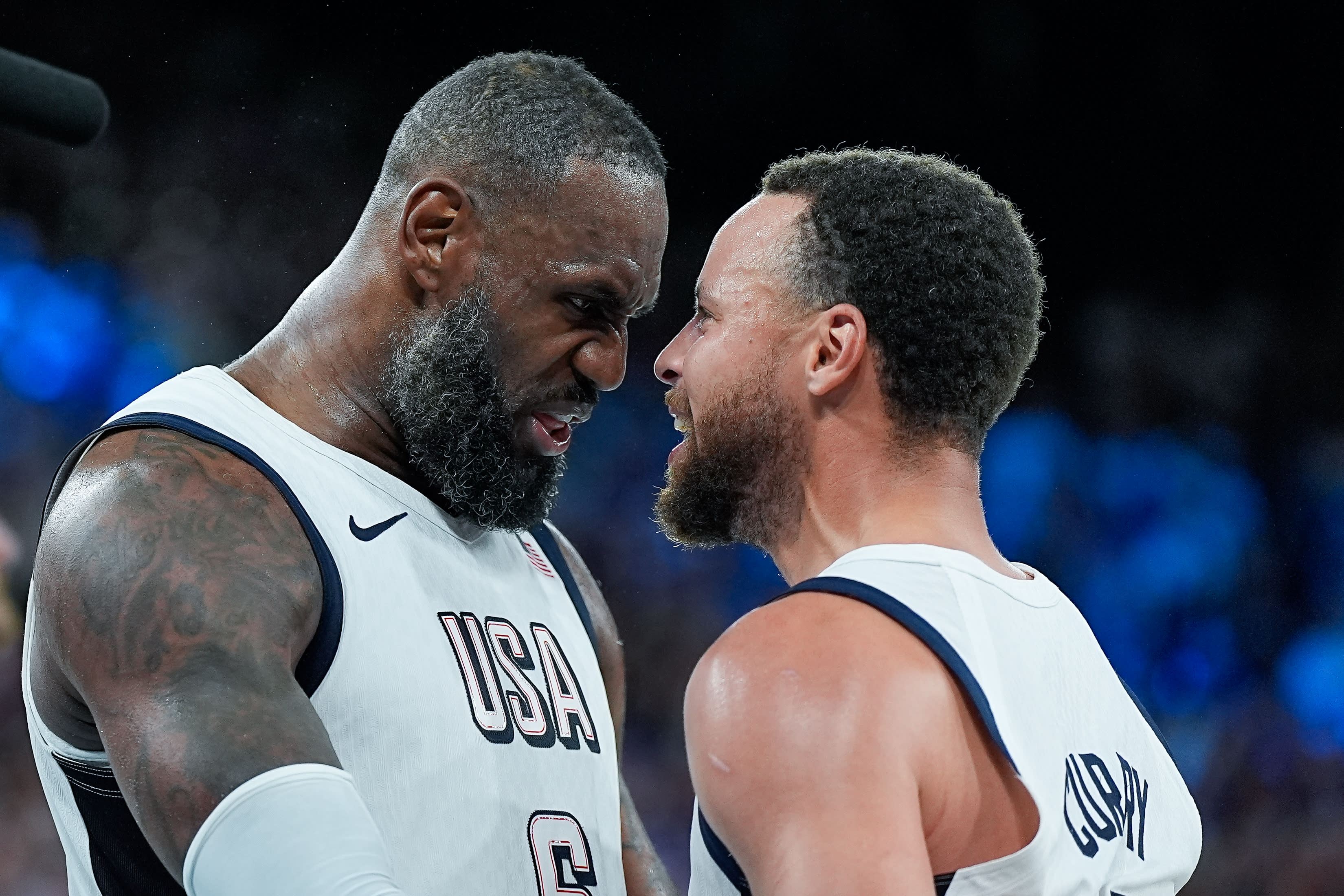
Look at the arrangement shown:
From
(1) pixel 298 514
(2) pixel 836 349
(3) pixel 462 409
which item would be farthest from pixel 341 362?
(2) pixel 836 349

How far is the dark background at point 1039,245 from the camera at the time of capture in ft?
17.0

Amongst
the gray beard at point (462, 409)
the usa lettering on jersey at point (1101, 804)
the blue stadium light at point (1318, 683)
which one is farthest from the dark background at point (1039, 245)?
the usa lettering on jersey at point (1101, 804)

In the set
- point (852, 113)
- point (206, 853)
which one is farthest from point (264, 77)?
point (206, 853)

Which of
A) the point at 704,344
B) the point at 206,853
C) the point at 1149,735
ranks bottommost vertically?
the point at 206,853

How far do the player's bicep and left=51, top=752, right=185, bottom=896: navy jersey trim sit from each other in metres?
0.78

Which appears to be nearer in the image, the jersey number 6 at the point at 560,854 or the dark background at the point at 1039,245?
the jersey number 6 at the point at 560,854

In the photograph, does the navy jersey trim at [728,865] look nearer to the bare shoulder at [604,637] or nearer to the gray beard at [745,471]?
the gray beard at [745,471]

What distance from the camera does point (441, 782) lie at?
1.71 m

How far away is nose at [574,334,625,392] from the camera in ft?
6.72

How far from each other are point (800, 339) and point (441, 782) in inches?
30.4

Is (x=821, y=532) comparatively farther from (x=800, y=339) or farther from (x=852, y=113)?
(x=852, y=113)

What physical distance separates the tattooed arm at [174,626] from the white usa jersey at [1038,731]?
51 centimetres

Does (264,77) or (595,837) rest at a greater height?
(264,77)

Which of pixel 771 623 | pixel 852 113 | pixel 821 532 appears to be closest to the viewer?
pixel 771 623
